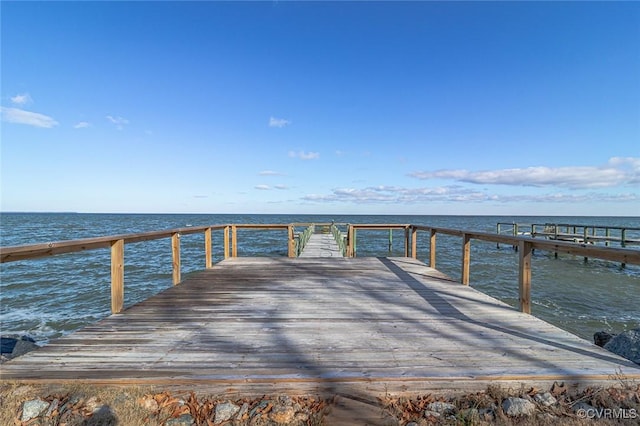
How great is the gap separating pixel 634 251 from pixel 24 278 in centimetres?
1499

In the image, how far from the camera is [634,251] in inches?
83.5

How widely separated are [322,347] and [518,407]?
4.36 ft

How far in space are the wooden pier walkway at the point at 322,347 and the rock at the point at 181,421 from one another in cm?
17

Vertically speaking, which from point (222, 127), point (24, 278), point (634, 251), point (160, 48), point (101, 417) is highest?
point (160, 48)

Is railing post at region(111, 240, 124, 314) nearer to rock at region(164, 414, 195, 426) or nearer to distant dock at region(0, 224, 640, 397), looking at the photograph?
distant dock at region(0, 224, 640, 397)

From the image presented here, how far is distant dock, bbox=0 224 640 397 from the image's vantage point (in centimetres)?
188

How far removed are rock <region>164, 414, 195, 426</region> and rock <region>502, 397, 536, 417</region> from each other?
186cm

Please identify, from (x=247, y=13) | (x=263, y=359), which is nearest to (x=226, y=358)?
(x=263, y=359)

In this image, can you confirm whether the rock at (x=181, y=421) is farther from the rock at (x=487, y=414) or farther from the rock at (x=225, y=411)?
the rock at (x=487, y=414)

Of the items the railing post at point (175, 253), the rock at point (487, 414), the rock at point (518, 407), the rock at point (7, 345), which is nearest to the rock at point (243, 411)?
the rock at point (487, 414)

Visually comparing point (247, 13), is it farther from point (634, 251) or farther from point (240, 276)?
point (634, 251)

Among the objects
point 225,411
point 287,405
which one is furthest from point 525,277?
point 225,411

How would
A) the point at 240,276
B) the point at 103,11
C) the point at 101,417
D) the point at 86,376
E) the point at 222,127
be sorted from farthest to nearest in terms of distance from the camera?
the point at 222,127
the point at 103,11
the point at 240,276
the point at 86,376
the point at 101,417

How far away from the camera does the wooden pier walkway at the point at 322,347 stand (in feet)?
6.15
